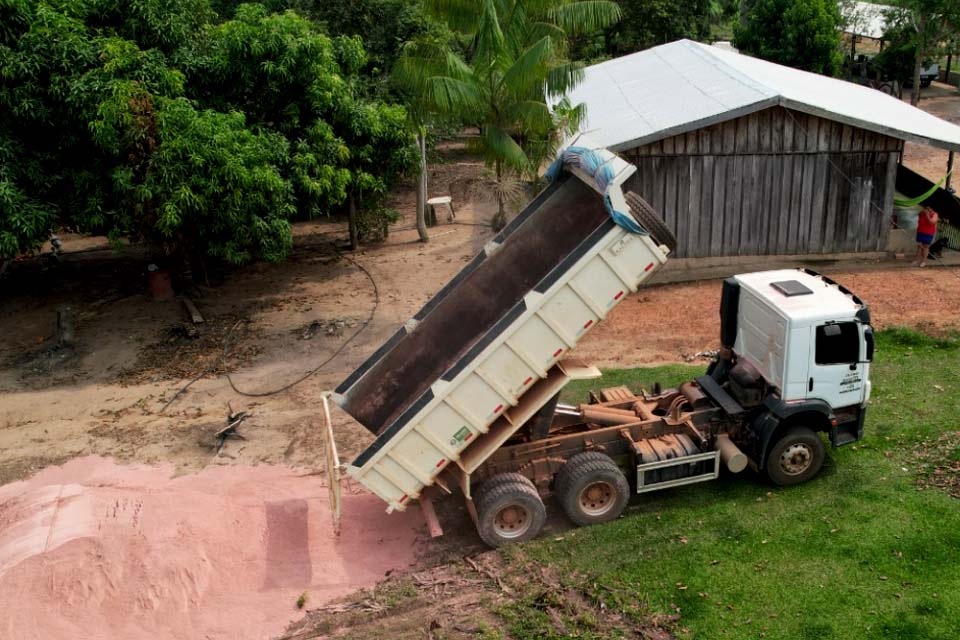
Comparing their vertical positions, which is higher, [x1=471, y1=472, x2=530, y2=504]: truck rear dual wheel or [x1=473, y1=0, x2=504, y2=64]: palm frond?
[x1=473, y1=0, x2=504, y2=64]: palm frond

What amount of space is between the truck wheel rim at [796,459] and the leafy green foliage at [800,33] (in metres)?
30.6

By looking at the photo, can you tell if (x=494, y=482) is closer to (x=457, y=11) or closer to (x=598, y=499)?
(x=598, y=499)

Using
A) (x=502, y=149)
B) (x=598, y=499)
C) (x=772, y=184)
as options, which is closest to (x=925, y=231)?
(x=772, y=184)

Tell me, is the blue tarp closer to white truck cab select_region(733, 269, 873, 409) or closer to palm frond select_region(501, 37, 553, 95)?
white truck cab select_region(733, 269, 873, 409)

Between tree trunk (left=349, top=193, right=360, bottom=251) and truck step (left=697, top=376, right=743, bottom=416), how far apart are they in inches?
540

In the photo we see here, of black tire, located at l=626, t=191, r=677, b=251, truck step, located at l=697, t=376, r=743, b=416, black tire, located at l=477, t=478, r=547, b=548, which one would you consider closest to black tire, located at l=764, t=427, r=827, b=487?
truck step, located at l=697, t=376, r=743, b=416

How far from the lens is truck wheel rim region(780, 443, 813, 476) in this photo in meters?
10.9

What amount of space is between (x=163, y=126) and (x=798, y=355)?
12.8m

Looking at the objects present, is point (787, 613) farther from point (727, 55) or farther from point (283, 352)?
point (727, 55)

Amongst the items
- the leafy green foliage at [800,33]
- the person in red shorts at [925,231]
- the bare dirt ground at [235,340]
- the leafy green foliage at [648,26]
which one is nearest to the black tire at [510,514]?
the bare dirt ground at [235,340]

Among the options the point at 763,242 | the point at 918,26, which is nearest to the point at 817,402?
the point at 763,242

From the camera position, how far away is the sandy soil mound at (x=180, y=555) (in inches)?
366

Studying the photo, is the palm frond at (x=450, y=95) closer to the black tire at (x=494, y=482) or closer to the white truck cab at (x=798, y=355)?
the white truck cab at (x=798, y=355)

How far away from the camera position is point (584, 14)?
1714 centimetres
